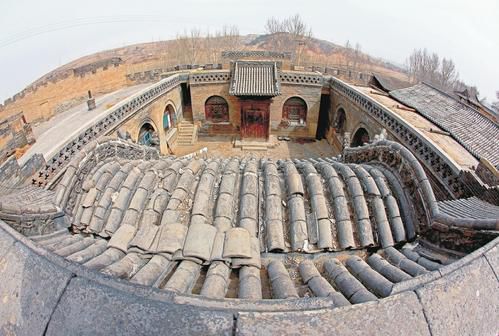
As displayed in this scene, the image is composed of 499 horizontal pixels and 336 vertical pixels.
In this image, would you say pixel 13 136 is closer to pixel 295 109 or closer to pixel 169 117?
pixel 169 117

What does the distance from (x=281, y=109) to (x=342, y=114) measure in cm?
485

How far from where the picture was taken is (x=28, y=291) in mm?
2395

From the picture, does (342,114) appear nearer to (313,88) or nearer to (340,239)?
(313,88)

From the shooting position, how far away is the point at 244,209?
437cm

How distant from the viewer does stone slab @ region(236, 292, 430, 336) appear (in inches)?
75.2

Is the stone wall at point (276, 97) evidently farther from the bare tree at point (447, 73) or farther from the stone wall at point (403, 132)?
the bare tree at point (447, 73)

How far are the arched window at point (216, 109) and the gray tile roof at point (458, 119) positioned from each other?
38.7 feet

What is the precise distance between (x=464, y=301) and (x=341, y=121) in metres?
18.2

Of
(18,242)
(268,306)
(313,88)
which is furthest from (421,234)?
(313,88)

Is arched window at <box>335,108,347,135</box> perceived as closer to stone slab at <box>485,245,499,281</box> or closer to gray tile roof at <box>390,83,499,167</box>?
gray tile roof at <box>390,83,499,167</box>

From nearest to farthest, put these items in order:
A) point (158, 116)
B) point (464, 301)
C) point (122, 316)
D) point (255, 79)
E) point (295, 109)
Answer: point (122, 316) < point (464, 301) < point (158, 116) < point (255, 79) < point (295, 109)

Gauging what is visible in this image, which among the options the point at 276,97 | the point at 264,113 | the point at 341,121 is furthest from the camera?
the point at 276,97

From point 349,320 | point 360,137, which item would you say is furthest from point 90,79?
point 349,320

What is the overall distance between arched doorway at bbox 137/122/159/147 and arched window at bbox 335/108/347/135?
39.5ft
